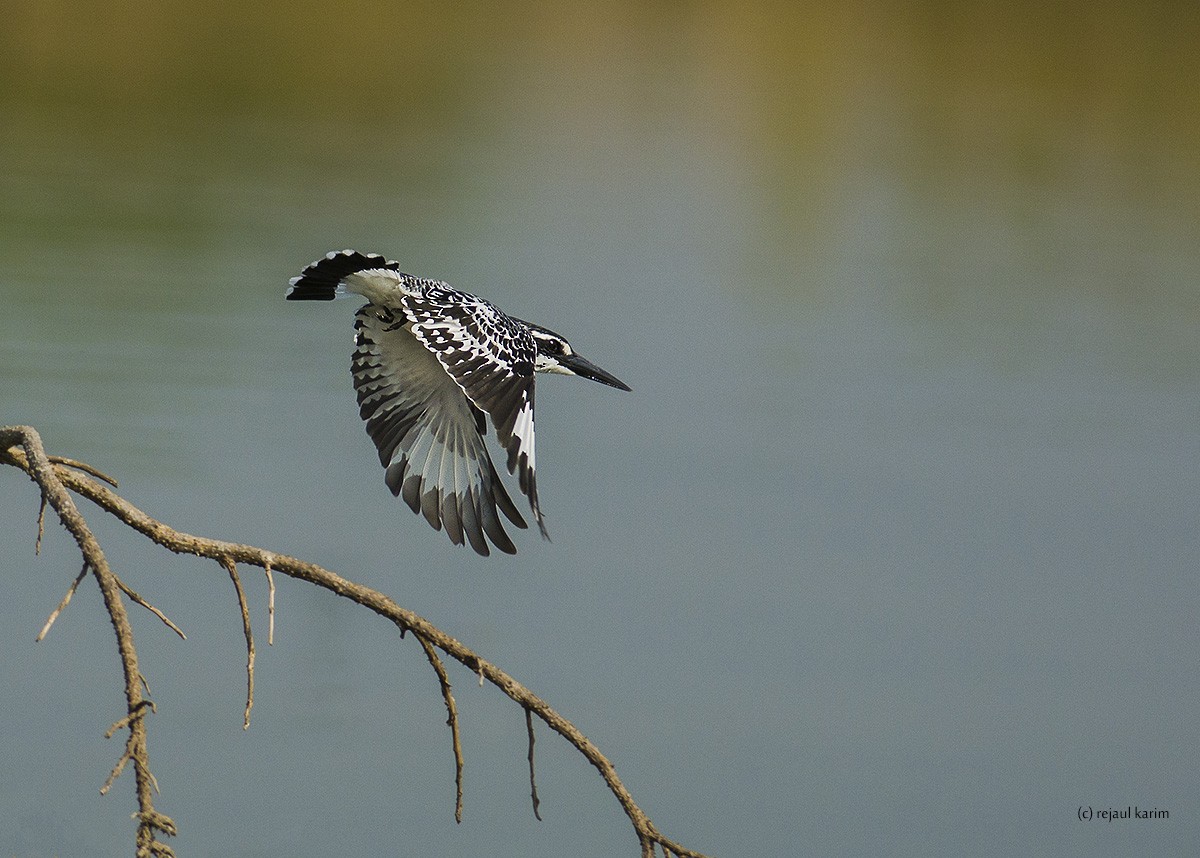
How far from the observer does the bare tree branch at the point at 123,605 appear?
8.75ft

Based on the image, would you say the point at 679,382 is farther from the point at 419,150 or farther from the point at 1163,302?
the point at 419,150

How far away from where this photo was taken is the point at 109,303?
11594 mm

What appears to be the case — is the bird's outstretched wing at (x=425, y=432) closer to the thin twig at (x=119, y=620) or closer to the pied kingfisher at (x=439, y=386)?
the pied kingfisher at (x=439, y=386)

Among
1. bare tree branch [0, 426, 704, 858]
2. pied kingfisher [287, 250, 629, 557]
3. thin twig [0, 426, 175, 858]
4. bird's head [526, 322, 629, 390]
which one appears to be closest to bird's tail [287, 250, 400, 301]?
pied kingfisher [287, 250, 629, 557]

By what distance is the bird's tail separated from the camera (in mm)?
4371

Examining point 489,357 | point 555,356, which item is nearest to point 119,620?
point 489,357

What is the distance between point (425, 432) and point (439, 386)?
193 millimetres

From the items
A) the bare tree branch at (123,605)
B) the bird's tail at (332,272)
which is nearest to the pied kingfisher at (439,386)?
the bird's tail at (332,272)

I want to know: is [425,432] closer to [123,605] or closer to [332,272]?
[332,272]

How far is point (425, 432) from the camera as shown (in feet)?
15.0

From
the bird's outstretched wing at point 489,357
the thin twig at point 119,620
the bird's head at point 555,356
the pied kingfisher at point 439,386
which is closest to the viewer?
the thin twig at point 119,620

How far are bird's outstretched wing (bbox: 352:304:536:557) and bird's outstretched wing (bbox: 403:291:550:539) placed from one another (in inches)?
3.5

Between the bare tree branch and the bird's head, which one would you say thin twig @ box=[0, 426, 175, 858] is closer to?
the bare tree branch

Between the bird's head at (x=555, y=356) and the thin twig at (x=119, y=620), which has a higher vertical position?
the bird's head at (x=555, y=356)
